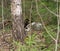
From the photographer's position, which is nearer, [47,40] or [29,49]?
[29,49]

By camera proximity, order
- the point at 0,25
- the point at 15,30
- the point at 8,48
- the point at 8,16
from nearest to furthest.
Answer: the point at 8,48, the point at 15,30, the point at 0,25, the point at 8,16

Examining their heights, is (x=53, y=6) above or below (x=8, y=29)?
above

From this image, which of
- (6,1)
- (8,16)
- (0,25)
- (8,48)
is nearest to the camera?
(8,48)

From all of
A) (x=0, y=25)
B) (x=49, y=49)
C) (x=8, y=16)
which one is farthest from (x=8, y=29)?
(x=49, y=49)

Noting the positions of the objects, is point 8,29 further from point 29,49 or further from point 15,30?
point 29,49

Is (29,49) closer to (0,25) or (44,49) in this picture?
(44,49)

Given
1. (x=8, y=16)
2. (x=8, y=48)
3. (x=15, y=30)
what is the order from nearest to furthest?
(x=8, y=48) < (x=15, y=30) < (x=8, y=16)

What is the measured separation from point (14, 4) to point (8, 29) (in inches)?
43.7

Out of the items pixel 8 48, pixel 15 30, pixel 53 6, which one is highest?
pixel 53 6

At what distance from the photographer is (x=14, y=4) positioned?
494 centimetres

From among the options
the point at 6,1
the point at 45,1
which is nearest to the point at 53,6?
the point at 45,1

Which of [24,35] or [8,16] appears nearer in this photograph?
[24,35]

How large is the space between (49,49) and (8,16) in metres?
3.03

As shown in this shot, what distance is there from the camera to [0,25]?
625 centimetres
